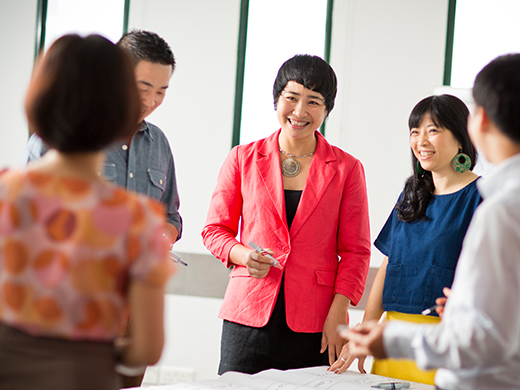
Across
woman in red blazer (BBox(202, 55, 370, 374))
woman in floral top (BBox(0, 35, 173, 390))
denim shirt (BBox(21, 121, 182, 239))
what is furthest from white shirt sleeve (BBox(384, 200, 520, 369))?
denim shirt (BBox(21, 121, 182, 239))

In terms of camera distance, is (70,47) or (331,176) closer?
(70,47)

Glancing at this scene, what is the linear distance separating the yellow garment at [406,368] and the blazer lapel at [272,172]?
1.76 feet

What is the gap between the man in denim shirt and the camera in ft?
5.44

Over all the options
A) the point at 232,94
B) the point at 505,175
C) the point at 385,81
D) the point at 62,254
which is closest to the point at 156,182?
the point at 62,254

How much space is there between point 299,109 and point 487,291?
1234 mm

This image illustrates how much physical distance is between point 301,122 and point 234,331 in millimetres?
838

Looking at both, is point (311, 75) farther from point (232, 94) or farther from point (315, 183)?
point (232, 94)

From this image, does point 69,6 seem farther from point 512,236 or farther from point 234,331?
point 512,236

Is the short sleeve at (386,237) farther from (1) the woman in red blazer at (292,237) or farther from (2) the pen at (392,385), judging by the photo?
(2) the pen at (392,385)

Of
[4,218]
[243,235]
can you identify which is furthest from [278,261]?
[4,218]

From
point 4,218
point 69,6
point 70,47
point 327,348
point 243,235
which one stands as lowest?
point 327,348

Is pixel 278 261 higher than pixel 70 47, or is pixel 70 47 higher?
pixel 70 47

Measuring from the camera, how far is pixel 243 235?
76.1 inches

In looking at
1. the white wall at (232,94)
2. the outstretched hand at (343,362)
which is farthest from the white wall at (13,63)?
the outstretched hand at (343,362)
